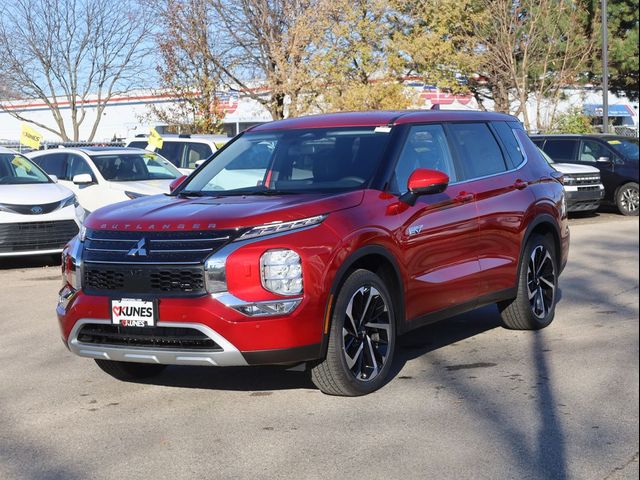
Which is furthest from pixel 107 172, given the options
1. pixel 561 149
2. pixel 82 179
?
pixel 561 149

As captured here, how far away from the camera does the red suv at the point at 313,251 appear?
5.75 m

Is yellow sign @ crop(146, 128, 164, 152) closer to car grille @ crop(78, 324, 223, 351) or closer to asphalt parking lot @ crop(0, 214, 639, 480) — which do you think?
asphalt parking lot @ crop(0, 214, 639, 480)

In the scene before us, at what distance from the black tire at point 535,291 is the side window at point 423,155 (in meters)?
1.23

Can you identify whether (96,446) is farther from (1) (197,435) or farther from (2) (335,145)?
(2) (335,145)

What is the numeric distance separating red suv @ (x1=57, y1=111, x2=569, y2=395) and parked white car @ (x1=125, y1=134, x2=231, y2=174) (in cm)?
1190

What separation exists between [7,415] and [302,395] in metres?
1.81

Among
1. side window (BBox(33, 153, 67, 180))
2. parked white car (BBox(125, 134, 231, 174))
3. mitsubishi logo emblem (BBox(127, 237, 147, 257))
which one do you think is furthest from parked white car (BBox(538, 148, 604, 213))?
mitsubishi logo emblem (BBox(127, 237, 147, 257))

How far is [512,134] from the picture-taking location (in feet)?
27.4

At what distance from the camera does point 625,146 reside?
21.8 metres

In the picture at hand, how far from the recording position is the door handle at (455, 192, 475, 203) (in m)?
7.19

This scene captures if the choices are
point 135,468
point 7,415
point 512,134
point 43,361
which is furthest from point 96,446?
point 512,134

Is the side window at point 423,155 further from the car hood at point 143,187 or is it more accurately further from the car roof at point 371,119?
the car hood at point 143,187

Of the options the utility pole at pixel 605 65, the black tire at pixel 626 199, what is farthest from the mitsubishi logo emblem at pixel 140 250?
the utility pole at pixel 605 65

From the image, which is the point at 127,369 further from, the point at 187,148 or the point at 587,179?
the point at 587,179
